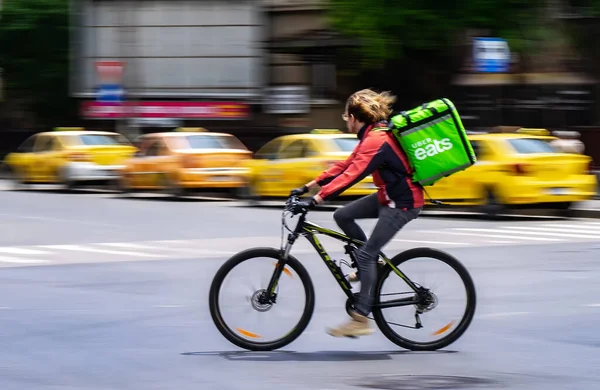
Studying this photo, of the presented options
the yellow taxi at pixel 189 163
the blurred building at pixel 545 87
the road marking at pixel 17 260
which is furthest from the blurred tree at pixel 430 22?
the road marking at pixel 17 260

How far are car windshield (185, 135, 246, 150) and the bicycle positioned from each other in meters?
17.2

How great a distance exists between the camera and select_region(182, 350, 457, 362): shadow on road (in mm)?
7289

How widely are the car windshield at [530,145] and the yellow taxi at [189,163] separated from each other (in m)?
5.71

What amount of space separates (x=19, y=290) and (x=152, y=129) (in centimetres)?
3660

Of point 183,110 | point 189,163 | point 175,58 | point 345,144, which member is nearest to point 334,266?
point 345,144

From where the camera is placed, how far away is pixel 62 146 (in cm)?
2806

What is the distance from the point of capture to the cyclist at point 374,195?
7254mm

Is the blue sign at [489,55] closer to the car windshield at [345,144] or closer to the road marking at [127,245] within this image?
the car windshield at [345,144]

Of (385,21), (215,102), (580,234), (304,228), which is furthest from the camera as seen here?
(215,102)

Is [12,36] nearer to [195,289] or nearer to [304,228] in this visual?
[195,289]

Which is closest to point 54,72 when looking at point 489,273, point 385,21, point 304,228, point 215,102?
point 215,102

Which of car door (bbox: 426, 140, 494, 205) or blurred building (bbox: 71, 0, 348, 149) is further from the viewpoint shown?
blurred building (bbox: 71, 0, 348, 149)

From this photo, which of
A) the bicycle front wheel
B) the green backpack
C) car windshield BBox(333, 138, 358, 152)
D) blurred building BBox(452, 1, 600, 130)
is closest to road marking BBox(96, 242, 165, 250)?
car windshield BBox(333, 138, 358, 152)

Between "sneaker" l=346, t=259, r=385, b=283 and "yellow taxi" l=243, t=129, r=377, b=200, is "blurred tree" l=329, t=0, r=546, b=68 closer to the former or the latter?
"yellow taxi" l=243, t=129, r=377, b=200
